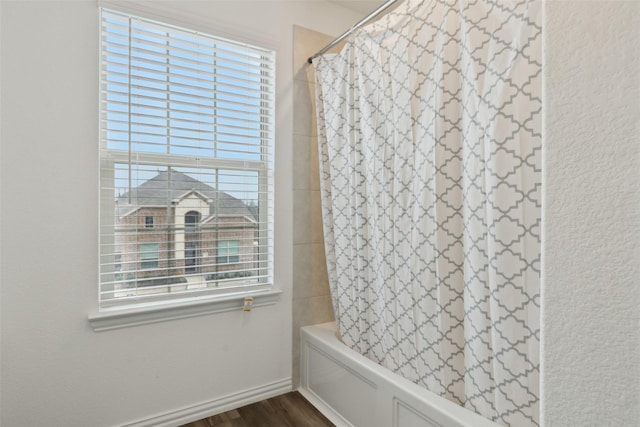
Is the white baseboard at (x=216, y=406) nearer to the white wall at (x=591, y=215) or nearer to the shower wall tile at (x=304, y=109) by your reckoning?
the shower wall tile at (x=304, y=109)

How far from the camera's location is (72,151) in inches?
62.8

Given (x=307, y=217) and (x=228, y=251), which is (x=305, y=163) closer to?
(x=307, y=217)

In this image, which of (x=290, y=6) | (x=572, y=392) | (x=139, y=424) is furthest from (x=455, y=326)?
(x=290, y=6)

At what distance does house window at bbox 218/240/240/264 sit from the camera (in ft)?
6.56

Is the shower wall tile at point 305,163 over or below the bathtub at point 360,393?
over

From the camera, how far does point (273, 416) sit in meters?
1.94

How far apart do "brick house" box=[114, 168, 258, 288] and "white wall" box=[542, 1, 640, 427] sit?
1.69 m

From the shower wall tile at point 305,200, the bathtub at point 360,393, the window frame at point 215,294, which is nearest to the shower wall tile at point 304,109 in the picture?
the shower wall tile at point 305,200

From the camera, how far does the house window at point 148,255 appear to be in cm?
179

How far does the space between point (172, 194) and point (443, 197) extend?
1.31m

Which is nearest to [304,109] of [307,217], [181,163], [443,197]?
[307,217]

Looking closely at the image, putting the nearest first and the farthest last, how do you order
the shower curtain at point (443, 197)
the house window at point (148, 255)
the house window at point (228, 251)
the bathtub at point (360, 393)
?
the shower curtain at point (443, 197) → the bathtub at point (360, 393) → the house window at point (148, 255) → the house window at point (228, 251)

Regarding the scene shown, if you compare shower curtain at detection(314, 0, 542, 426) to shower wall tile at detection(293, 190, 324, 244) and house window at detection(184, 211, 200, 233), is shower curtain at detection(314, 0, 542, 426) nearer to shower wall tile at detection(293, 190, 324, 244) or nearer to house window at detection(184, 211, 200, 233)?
shower wall tile at detection(293, 190, 324, 244)

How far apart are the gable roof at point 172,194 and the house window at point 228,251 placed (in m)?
0.16
